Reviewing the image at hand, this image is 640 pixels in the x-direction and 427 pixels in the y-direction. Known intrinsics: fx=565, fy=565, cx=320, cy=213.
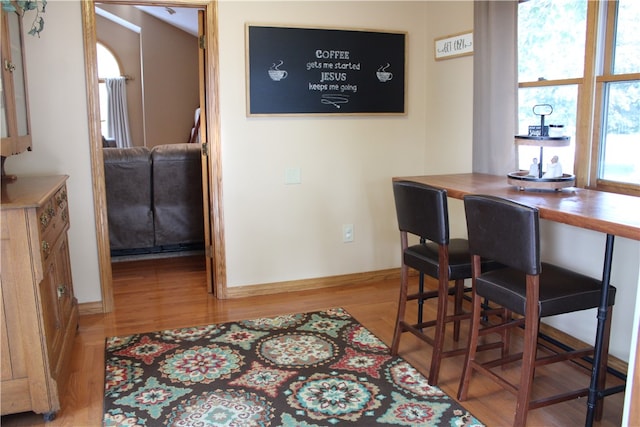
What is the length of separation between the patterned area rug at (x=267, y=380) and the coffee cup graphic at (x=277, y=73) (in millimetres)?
1623

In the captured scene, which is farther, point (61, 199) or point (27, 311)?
point (61, 199)

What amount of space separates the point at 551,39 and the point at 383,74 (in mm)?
1263

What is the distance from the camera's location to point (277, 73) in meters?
3.80

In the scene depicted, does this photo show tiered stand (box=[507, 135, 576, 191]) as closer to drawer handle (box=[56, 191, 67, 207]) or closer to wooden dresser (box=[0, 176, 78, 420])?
wooden dresser (box=[0, 176, 78, 420])

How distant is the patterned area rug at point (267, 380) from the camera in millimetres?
2375

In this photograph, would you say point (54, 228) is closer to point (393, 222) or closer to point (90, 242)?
point (90, 242)

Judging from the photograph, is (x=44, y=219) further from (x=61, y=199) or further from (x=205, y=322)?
(x=205, y=322)

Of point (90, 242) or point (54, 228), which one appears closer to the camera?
point (54, 228)

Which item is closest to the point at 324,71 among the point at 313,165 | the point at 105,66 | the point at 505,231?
the point at 313,165

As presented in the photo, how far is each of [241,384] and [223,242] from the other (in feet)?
4.59

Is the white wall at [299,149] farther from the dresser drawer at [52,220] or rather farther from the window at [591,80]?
the window at [591,80]

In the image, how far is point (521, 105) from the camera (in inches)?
134

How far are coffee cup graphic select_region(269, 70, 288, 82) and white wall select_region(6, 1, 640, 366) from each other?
231 mm

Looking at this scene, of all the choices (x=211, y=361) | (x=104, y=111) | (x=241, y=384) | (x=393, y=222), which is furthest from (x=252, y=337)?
(x=104, y=111)
